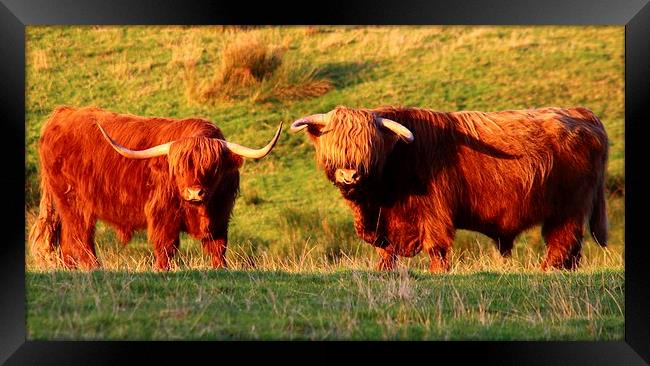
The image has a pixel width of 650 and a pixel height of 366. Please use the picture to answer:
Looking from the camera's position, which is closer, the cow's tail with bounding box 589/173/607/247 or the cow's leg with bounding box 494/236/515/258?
the cow's leg with bounding box 494/236/515/258

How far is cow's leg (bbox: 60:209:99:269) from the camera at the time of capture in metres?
11.3

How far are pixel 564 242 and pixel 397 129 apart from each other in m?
1.94

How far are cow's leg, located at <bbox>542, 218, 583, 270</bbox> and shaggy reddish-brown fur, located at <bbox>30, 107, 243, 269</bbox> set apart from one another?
9.52 feet

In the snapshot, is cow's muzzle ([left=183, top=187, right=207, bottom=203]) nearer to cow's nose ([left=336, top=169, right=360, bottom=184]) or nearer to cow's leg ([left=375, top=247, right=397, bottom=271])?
cow's nose ([left=336, top=169, right=360, bottom=184])

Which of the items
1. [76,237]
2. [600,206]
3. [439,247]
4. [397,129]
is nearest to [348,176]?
[397,129]

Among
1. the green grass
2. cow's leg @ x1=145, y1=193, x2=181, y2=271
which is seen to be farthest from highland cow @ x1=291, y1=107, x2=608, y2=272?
cow's leg @ x1=145, y1=193, x2=181, y2=271

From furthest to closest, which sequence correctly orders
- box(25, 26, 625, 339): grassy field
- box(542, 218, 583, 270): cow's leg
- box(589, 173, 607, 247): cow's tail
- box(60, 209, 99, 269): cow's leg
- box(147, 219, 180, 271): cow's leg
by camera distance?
box(60, 209, 99, 269): cow's leg
box(589, 173, 607, 247): cow's tail
box(542, 218, 583, 270): cow's leg
box(147, 219, 180, 271): cow's leg
box(25, 26, 625, 339): grassy field

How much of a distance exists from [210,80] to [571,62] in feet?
20.0

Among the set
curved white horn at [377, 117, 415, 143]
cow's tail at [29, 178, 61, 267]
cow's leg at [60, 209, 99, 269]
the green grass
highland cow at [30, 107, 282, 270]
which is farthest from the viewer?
cow's tail at [29, 178, 61, 267]

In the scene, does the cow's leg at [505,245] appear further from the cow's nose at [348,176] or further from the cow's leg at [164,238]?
the cow's leg at [164,238]

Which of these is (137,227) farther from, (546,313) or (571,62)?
(571,62)

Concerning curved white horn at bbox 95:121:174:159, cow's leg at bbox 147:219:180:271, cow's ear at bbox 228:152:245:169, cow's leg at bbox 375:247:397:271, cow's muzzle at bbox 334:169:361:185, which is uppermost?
curved white horn at bbox 95:121:174:159

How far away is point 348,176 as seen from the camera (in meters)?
9.65

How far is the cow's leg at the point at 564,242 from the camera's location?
34.5 feet
